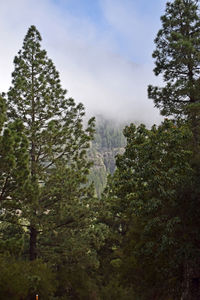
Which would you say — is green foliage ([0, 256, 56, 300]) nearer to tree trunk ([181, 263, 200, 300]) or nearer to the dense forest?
the dense forest

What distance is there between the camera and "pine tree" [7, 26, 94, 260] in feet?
46.9

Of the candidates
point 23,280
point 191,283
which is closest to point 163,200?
point 191,283

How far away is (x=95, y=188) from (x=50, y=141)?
361 cm

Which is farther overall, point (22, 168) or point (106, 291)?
point (106, 291)

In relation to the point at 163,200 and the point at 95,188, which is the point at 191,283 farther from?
the point at 95,188

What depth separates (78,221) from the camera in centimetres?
1506

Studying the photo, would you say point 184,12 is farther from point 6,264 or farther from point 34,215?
point 6,264

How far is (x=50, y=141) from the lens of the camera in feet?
49.4

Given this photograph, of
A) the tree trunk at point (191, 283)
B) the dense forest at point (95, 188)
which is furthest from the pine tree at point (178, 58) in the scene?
the tree trunk at point (191, 283)

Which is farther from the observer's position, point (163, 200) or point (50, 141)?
point (50, 141)

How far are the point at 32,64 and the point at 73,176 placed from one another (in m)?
6.98

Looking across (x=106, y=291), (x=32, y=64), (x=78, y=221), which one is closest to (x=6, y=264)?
(x=78, y=221)

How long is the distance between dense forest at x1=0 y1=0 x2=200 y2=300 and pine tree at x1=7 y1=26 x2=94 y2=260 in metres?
0.06

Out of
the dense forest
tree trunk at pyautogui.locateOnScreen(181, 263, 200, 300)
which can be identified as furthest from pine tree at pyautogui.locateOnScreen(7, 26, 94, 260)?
tree trunk at pyautogui.locateOnScreen(181, 263, 200, 300)
